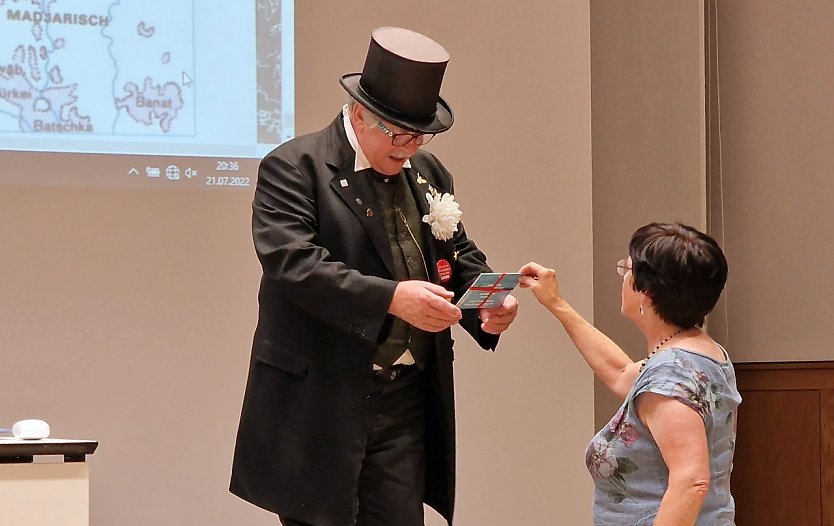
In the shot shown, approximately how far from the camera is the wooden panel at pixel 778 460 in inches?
148

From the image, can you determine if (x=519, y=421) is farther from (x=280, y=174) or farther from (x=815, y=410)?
(x=280, y=174)

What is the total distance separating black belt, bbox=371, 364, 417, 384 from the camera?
2205mm

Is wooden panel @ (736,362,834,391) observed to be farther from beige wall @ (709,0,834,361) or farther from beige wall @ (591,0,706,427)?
beige wall @ (591,0,706,427)

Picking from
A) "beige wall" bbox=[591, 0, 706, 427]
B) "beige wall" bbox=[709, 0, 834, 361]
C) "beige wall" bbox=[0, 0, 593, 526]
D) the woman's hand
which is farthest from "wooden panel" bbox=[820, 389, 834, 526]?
the woman's hand

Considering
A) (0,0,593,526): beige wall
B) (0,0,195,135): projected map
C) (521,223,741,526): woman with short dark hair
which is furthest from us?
(0,0,593,526): beige wall

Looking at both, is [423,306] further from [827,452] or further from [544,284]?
[827,452]

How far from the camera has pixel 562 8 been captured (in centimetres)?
408

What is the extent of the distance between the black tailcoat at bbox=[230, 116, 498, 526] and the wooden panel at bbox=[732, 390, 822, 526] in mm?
2077

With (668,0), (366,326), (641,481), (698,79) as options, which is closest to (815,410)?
(698,79)

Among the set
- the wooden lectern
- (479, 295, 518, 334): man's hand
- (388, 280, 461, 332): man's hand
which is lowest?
the wooden lectern

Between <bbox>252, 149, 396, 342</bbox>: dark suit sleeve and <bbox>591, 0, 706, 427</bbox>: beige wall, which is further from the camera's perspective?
<bbox>591, 0, 706, 427</bbox>: beige wall

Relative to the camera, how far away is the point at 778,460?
3.83 metres

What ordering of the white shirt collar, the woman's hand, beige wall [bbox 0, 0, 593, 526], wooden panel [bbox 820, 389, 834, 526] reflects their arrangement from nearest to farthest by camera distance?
the white shirt collar
the woman's hand
beige wall [bbox 0, 0, 593, 526]
wooden panel [bbox 820, 389, 834, 526]

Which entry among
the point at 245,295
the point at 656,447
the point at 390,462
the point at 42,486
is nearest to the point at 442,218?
the point at 390,462
